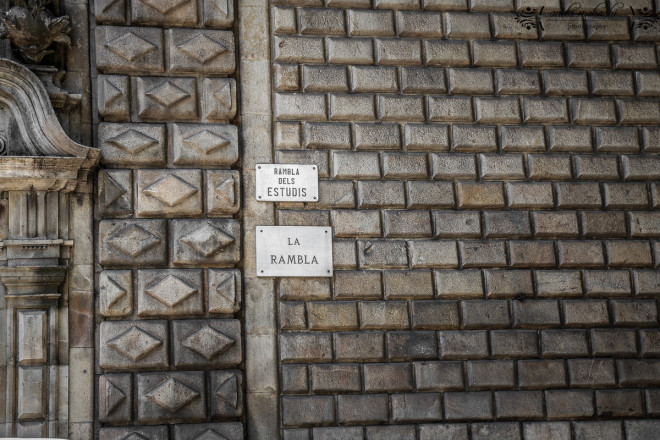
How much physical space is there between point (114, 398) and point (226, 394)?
35.0 inches

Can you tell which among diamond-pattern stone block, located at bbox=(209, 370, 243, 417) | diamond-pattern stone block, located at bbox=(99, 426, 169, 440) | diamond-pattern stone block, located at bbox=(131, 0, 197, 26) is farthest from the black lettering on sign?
diamond-pattern stone block, located at bbox=(131, 0, 197, 26)

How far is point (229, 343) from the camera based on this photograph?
7.48 metres

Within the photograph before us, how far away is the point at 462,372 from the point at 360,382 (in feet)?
3.01

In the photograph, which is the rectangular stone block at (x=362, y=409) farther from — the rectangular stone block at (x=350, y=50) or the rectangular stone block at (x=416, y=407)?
the rectangular stone block at (x=350, y=50)

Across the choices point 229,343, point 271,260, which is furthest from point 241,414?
point 271,260

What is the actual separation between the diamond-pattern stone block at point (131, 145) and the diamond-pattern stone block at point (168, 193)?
0.38 ft

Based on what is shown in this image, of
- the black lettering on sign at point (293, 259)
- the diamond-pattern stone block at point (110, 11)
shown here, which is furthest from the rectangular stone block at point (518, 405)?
the diamond-pattern stone block at point (110, 11)

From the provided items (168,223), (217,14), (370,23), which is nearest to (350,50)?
(370,23)

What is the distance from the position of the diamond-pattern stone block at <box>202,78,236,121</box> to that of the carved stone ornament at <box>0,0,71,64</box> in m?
1.30

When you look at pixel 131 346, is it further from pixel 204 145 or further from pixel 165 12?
pixel 165 12

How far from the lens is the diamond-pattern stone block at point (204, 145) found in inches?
306

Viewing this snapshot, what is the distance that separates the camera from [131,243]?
24.6ft

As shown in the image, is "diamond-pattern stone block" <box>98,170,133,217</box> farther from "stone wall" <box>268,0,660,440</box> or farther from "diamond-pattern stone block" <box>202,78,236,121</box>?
"stone wall" <box>268,0,660,440</box>

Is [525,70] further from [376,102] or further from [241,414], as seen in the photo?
[241,414]
